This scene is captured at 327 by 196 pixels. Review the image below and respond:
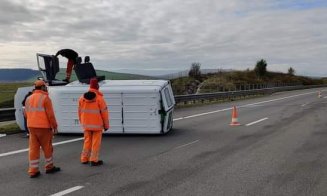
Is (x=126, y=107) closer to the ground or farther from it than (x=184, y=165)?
farther from it

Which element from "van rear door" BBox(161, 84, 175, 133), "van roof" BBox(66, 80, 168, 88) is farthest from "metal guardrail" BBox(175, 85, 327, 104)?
"van roof" BBox(66, 80, 168, 88)

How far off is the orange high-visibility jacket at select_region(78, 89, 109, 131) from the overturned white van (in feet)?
12.9

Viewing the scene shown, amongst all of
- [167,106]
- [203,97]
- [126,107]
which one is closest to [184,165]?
[126,107]

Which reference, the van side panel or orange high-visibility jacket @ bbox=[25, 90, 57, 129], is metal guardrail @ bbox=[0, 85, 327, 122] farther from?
orange high-visibility jacket @ bbox=[25, 90, 57, 129]

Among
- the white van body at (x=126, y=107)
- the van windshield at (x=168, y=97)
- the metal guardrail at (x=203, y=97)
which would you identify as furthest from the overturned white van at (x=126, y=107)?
the metal guardrail at (x=203, y=97)

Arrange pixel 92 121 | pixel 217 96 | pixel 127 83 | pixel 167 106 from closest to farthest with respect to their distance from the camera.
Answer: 1. pixel 92 121
2. pixel 167 106
3. pixel 127 83
4. pixel 217 96

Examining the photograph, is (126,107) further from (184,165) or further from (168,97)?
(184,165)

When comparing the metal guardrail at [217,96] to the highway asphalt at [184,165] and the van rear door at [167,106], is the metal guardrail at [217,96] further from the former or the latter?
the highway asphalt at [184,165]

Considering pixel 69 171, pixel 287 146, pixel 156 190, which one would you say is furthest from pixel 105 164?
pixel 287 146

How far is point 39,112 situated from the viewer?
8180 millimetres

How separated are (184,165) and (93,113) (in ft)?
6.64

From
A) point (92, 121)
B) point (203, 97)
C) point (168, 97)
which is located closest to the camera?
point (92, 121)

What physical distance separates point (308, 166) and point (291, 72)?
327ft

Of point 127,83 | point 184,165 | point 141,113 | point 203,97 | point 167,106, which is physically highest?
point 127,83
